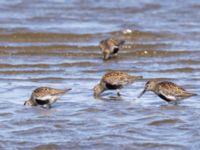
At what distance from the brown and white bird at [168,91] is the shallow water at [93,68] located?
127 millimetres

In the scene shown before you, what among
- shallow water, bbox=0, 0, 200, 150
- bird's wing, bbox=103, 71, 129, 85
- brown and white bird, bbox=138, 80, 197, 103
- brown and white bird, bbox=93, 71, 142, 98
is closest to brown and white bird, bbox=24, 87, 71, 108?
shallow water, bbox=0, 0, 200, 150

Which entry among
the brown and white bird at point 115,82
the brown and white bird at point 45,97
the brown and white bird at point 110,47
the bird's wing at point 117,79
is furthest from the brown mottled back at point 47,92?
the brown and white bird at point 110,47

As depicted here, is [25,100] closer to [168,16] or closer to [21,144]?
[21,144]

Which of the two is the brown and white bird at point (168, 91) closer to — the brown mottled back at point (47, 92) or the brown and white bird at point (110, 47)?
the brown mottled back at point (47, 92)

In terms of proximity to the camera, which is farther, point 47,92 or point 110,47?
point 110,47

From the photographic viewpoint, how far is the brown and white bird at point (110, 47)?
51.6 ft

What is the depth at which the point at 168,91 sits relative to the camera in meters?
11.4

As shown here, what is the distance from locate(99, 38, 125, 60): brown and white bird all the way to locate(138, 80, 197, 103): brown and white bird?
411 cm

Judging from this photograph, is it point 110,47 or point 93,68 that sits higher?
point 110,47

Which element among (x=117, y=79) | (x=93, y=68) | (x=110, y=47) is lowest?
(x=93, y=68)

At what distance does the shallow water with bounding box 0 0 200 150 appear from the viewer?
30.8 feet

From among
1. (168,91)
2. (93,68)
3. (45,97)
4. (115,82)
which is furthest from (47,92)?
(93,68)

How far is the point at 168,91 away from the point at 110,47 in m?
4.54

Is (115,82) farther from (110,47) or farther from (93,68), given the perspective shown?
(110,47)
